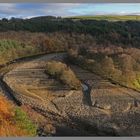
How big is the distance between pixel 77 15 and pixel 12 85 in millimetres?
1178

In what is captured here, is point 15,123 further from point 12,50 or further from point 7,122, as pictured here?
point 12,50

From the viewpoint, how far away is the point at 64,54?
7211 millimetres

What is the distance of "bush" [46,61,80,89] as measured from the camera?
283 inches

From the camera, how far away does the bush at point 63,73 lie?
7188 mm

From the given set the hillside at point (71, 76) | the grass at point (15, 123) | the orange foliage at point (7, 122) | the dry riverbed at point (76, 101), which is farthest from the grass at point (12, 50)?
the grass at point (15, 123)

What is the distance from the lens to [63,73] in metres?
7.20

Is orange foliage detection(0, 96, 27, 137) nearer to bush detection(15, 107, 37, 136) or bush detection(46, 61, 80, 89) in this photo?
bush detection(15, 107, 37, 136)

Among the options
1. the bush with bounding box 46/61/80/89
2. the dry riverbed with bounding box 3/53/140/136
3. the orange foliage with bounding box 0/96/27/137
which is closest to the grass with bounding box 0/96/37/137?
the orange foliage with bounding box 0/96/27/137

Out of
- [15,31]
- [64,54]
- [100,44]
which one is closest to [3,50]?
[15,31]

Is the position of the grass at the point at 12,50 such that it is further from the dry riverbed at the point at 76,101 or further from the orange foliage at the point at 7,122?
the orange foliage at the point at 7,122

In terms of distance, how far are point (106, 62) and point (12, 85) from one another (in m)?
1.20

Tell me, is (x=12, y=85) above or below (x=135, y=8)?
below

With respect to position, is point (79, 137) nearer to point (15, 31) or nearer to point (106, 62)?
point (106, 62)

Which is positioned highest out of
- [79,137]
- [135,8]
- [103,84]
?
[135,8]
